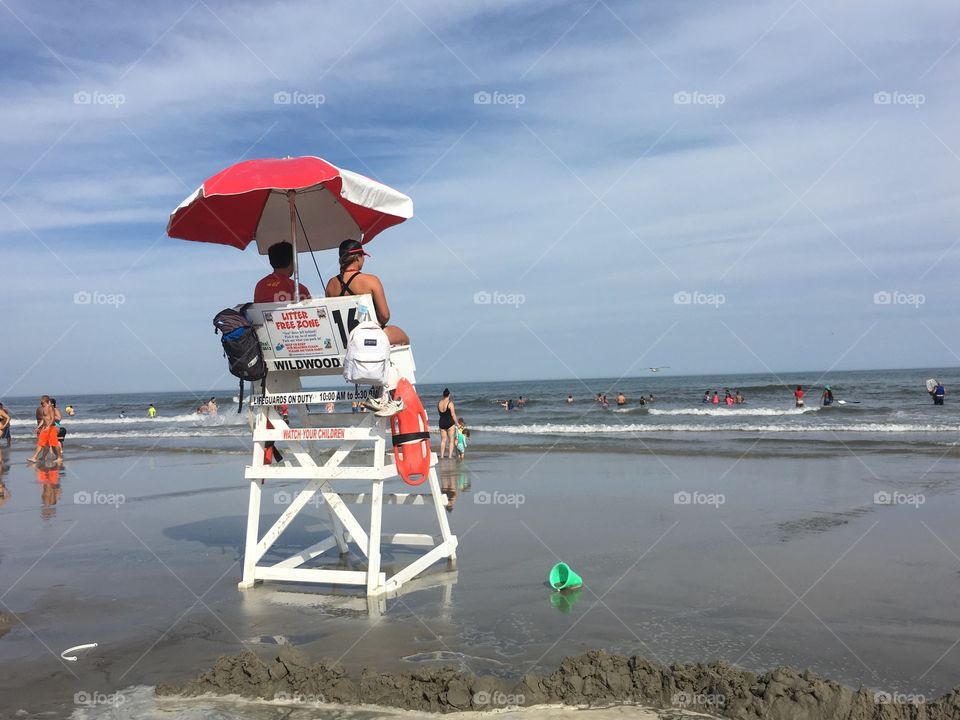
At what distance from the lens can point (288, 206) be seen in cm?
834

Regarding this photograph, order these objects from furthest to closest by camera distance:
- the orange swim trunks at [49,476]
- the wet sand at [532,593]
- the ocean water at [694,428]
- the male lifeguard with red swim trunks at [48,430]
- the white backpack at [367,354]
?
1. the ocean water at [694,428]
2. the male lifeguard with red swim trunks at [48,430]
3. the orange swim trunks at [49,476]
4. the white backpack at [367,354]
5. the wet sand at [532,593]

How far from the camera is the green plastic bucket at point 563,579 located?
22.9ft

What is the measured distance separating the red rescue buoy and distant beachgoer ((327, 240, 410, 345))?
0.45 meters

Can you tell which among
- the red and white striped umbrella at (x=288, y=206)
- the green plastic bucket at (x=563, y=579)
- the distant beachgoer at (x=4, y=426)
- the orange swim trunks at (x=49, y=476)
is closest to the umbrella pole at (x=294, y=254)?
the red and white striped umbrella at (x=288, y=206)

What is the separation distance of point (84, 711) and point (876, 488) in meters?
12.2

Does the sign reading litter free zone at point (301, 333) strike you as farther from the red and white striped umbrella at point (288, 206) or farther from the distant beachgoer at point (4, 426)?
the distant beachgoer at point (4, 426)

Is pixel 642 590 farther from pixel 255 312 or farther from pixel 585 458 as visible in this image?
pixel 585 458

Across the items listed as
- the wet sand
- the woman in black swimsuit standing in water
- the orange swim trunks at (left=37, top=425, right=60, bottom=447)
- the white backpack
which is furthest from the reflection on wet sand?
the orange swim trunks at (left=37, top=425, right=60, bottom=447)

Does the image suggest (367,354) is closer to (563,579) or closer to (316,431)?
(316,431)

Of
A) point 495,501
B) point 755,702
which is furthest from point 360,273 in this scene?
point 495,501

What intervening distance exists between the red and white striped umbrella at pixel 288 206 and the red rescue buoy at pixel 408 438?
179 cm

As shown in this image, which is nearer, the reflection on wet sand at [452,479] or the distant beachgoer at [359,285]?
the distant beachgoer at [359,285]

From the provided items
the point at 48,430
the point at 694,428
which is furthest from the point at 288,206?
the point at 694,428

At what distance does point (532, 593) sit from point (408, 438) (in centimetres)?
171
